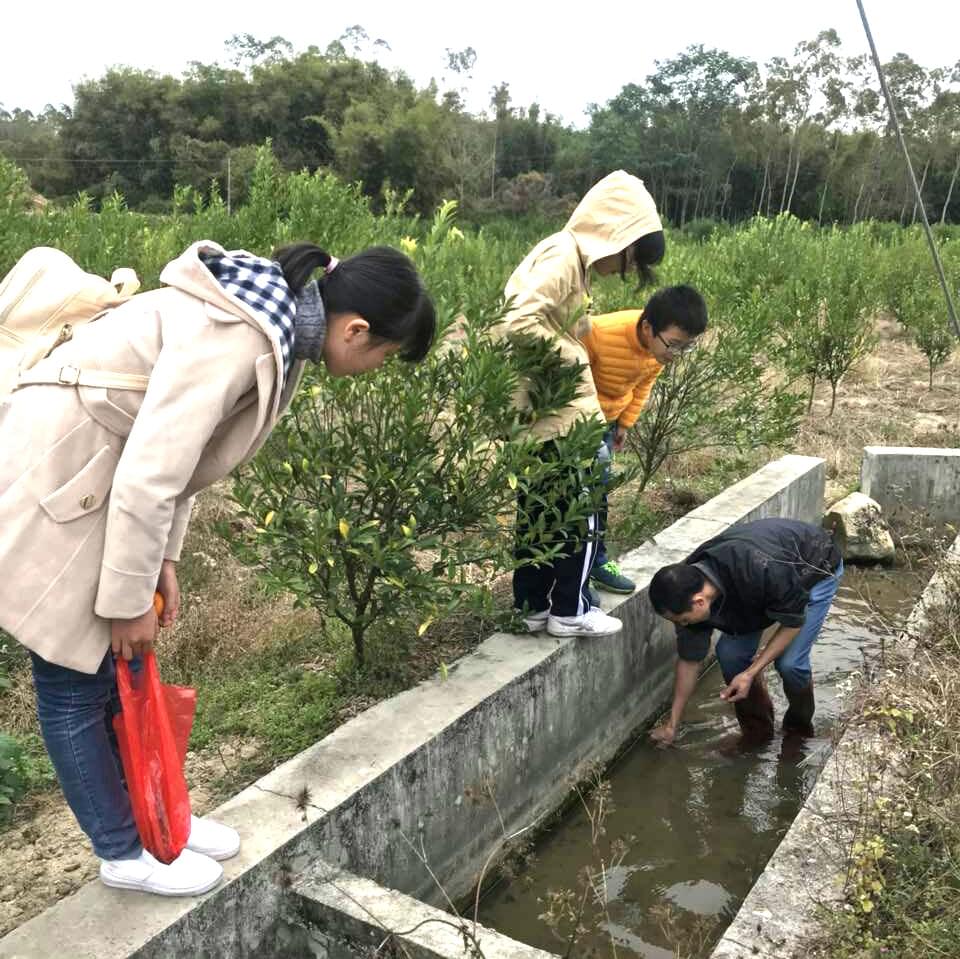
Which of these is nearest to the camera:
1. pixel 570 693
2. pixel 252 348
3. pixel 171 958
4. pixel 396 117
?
pixel 252 348

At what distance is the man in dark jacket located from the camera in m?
3.81

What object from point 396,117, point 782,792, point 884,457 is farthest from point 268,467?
point 396,117

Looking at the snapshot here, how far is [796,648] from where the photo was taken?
4.12 m

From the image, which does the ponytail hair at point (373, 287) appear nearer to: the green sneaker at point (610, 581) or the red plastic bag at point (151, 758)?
the red plastic bag at point (151, 758)

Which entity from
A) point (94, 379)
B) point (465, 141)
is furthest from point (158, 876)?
point (465, 141)

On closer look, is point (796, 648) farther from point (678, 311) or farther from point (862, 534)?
point (862, 534)

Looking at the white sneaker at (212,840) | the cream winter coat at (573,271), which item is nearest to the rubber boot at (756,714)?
the cream winter coat at (573,271)

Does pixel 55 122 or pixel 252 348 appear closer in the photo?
pixel 252 348

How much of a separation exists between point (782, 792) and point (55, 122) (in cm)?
4229

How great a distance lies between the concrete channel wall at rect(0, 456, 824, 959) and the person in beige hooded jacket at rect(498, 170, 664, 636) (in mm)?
459

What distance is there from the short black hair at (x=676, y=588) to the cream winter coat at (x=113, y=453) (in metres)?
2.13

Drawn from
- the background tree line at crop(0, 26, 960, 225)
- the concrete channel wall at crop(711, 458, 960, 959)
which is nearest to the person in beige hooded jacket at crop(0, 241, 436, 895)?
the concrete channel wall at crop(711, 458, 960, 959)

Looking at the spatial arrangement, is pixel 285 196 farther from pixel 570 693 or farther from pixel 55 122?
pixel 55 122

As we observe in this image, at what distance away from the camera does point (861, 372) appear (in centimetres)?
1187
